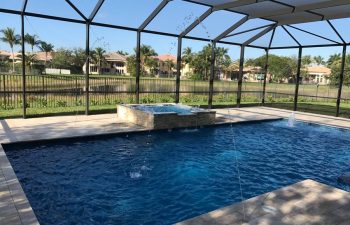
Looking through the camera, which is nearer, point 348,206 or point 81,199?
point 348,206

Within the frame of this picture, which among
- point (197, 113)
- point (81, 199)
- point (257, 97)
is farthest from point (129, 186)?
point (257, 97)

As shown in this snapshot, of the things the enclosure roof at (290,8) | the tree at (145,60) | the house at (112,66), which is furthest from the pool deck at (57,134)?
the house at (112,66)

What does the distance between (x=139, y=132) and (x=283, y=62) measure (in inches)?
2294

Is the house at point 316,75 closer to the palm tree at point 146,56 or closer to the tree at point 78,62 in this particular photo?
the palm tree at point 146,56

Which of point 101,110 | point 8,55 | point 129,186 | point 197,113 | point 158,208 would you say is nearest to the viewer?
point 158,208

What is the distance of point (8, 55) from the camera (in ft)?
199

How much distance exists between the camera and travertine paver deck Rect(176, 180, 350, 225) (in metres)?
3.46

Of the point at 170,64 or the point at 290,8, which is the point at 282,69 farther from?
the point at 290,8

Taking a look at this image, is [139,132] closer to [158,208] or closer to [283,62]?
[158,208]

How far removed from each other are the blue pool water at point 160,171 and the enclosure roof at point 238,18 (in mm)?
4084

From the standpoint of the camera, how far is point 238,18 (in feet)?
37.4

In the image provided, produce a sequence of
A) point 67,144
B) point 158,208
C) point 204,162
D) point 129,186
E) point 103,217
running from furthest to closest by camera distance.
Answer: point 67,144 < point 204,162 < point 129,186 < point 158,208 < point 103,217

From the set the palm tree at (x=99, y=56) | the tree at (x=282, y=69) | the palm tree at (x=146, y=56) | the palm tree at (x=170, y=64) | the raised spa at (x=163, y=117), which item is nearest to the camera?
the raised spa at (x=163, y=117)

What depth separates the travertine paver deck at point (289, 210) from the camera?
3459 mm
